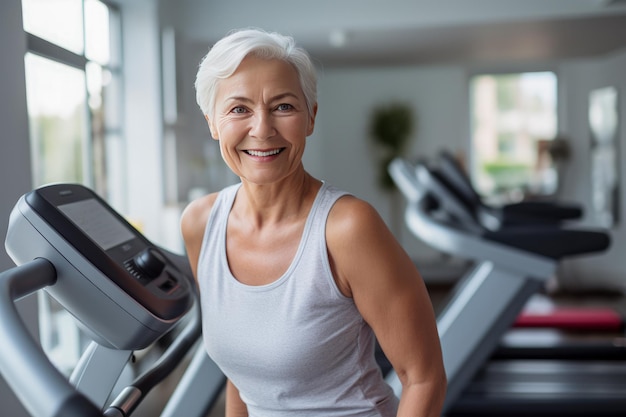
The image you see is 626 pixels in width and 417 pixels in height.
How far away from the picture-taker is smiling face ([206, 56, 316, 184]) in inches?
39.7

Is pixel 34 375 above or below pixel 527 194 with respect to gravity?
above

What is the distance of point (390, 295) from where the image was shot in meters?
1.01

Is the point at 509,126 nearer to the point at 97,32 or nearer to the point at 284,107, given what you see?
the point at 97,32

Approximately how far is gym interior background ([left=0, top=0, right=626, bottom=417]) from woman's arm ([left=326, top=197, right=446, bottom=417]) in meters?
2.47

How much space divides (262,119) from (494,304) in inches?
62.9

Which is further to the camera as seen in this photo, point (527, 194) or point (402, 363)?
point (527, 194)

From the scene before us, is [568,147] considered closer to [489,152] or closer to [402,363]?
[489,152]

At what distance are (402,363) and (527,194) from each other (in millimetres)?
6942

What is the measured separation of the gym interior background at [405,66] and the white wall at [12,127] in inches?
36.3

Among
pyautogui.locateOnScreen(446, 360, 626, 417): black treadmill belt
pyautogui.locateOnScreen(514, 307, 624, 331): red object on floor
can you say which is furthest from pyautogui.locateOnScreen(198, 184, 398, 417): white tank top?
pyautogui.locateOnScreen(514, 307, 624, 331): red object on floor

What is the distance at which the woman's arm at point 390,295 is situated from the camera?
100 cm

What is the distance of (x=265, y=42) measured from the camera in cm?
100

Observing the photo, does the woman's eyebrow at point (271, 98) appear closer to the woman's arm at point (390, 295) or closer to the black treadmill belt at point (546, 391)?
the woman's arm at point (390, 295)

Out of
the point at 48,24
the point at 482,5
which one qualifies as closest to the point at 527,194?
the point at 482,5
